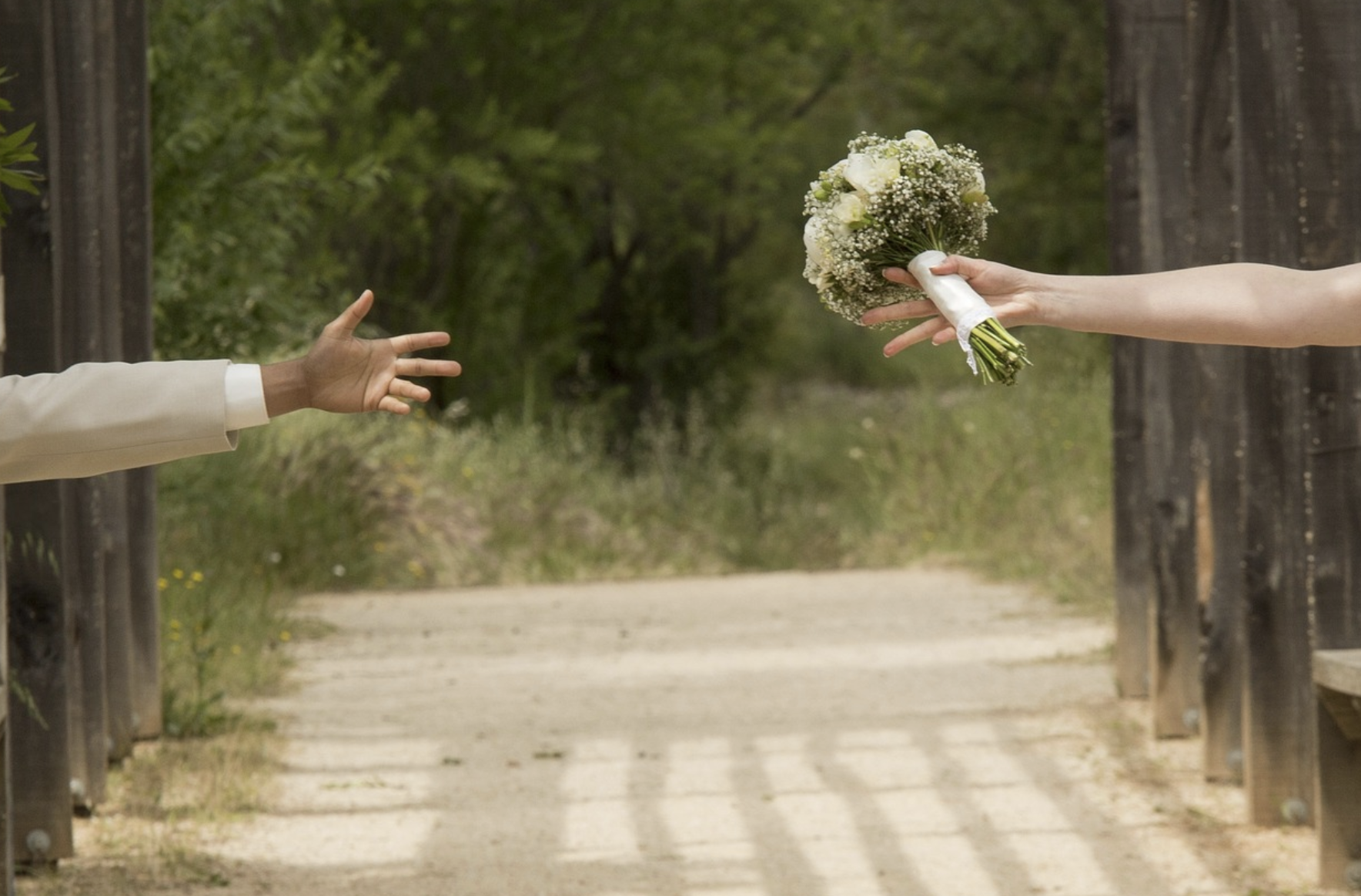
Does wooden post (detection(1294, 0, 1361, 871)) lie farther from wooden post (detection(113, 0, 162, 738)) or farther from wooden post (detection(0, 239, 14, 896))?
wooden post (detection(113, 0, 162, 738))

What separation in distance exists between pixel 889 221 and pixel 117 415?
120 centimetres

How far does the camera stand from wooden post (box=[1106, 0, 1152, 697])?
21.3 ft

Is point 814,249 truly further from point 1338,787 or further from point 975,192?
point 1338,787

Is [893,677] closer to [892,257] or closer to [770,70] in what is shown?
[892,257]

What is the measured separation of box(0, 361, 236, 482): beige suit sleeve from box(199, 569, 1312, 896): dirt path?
2.50 metres

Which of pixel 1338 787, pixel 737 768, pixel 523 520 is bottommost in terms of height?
pixel 737 768

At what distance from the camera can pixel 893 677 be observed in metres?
7.42

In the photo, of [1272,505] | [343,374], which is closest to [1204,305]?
[343,374]

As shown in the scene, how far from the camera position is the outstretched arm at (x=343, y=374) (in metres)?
2.35

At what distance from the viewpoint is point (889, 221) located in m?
2.72

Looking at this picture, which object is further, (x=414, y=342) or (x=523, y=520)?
(x=523, y=520)

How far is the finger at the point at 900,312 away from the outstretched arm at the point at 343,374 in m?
0.69

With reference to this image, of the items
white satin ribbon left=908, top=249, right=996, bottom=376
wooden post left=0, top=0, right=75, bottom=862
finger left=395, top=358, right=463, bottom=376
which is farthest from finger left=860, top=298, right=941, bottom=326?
wooden post left=0, top=0, right=75, bottom=862

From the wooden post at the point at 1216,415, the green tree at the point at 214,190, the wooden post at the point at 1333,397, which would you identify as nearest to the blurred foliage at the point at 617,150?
the green tree at the point at 214,190
